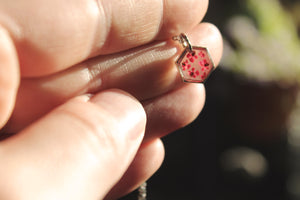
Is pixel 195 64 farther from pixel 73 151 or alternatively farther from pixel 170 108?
pixel 73 151

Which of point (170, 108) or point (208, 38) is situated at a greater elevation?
point (208, 38)

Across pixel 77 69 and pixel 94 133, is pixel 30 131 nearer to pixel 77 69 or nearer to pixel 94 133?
pixel 94 133

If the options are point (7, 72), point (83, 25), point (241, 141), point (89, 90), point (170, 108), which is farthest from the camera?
point (241, 141)

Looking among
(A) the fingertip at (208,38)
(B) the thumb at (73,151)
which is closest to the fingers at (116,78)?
(A) the fingertip at (208,38)

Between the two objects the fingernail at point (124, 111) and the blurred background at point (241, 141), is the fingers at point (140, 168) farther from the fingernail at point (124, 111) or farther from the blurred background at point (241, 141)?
the blurred background at point (241, 141)

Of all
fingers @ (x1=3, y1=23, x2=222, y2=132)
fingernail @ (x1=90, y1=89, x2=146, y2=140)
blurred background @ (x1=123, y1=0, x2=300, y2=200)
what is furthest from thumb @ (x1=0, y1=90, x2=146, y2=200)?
blurred background @ (x1=123, y1=0, x2=300, y2=200)

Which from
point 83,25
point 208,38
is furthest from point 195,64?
point 83,25
